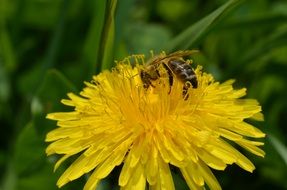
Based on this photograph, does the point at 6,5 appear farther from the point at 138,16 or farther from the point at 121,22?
the point at 121,22

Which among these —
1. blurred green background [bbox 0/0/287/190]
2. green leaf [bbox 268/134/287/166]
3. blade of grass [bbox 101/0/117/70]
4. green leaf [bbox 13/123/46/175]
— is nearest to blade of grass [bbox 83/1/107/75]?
blurred green background [bbox 0/0/287/190]

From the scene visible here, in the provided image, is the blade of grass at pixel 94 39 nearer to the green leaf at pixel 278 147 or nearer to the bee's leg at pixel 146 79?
the bee's leg at pixel 146 79

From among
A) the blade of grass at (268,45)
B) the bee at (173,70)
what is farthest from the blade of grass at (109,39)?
the blade of grass at (268,45)

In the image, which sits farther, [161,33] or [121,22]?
[161,33]

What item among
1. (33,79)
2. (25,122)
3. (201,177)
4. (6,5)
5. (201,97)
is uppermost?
(6,5)

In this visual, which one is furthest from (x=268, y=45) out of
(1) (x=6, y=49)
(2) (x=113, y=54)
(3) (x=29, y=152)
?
(1) (x=6, y=49)

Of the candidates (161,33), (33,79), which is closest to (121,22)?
(161,33)
